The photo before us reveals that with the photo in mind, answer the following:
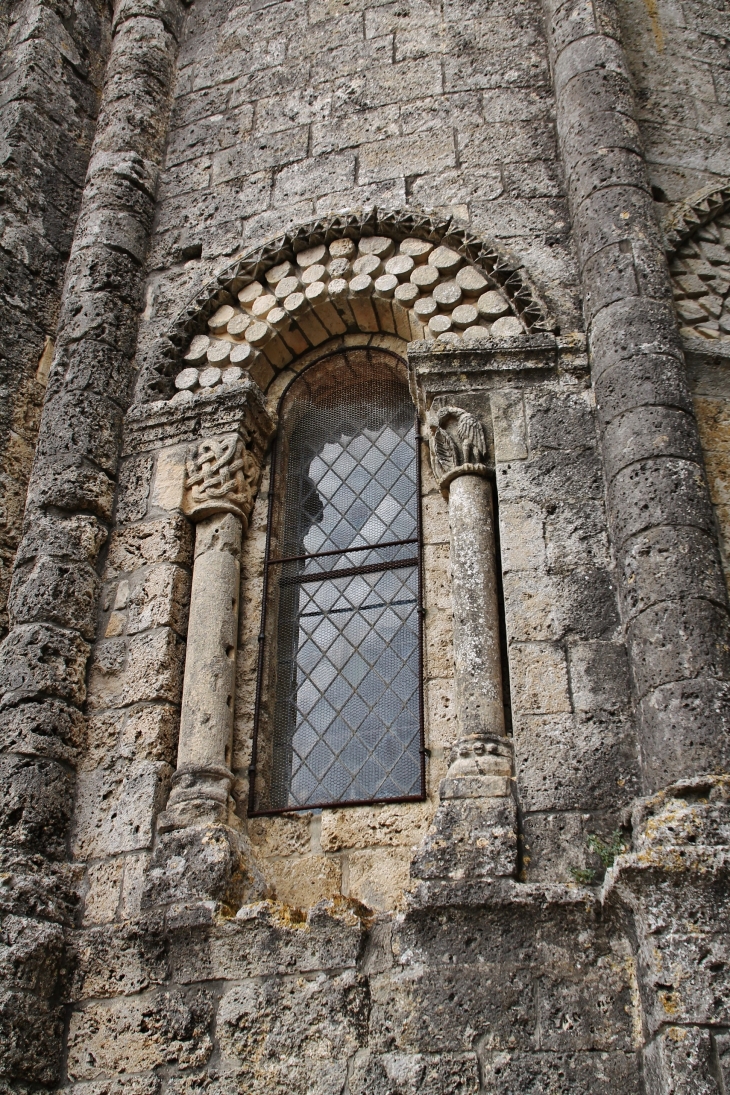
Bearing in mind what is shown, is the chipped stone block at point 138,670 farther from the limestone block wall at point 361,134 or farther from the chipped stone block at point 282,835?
the limestone block wall at point 361,134

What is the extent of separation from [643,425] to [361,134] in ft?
9.60

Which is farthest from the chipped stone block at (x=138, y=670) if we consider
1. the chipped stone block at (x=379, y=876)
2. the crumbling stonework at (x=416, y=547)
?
the chipped stone block at (x=379, y=876)

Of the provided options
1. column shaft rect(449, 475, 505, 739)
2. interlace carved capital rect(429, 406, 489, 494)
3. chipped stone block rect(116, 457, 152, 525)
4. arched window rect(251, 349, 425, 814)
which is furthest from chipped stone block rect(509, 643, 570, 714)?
chipped stone block rect(116, 457, 152, 525)

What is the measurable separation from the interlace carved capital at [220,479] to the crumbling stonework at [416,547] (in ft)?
0.06

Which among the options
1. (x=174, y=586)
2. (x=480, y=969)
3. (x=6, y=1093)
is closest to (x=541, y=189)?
(x=174, y=586)

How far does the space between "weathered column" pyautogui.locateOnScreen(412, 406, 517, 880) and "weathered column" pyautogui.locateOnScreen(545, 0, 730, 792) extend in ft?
1.86

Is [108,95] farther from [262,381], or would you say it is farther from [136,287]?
[262,381]

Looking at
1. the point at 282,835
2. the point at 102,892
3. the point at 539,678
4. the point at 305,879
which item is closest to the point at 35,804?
the point at 102,892

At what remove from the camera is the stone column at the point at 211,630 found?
184 inches

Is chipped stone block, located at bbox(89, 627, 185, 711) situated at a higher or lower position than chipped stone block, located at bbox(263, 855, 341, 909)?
higher

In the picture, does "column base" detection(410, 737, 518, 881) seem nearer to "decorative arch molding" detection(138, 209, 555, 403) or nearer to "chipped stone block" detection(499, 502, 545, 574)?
"chipped stone block" detection(499, 502, 545, 574)

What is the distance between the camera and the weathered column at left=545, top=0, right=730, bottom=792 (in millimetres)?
3875

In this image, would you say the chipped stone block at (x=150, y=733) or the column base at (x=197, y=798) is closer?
the column base at (x=197, y=798)

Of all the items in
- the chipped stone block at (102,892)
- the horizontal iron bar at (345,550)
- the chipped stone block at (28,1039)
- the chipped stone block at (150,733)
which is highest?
the horizontal iron bar at (345,550)
